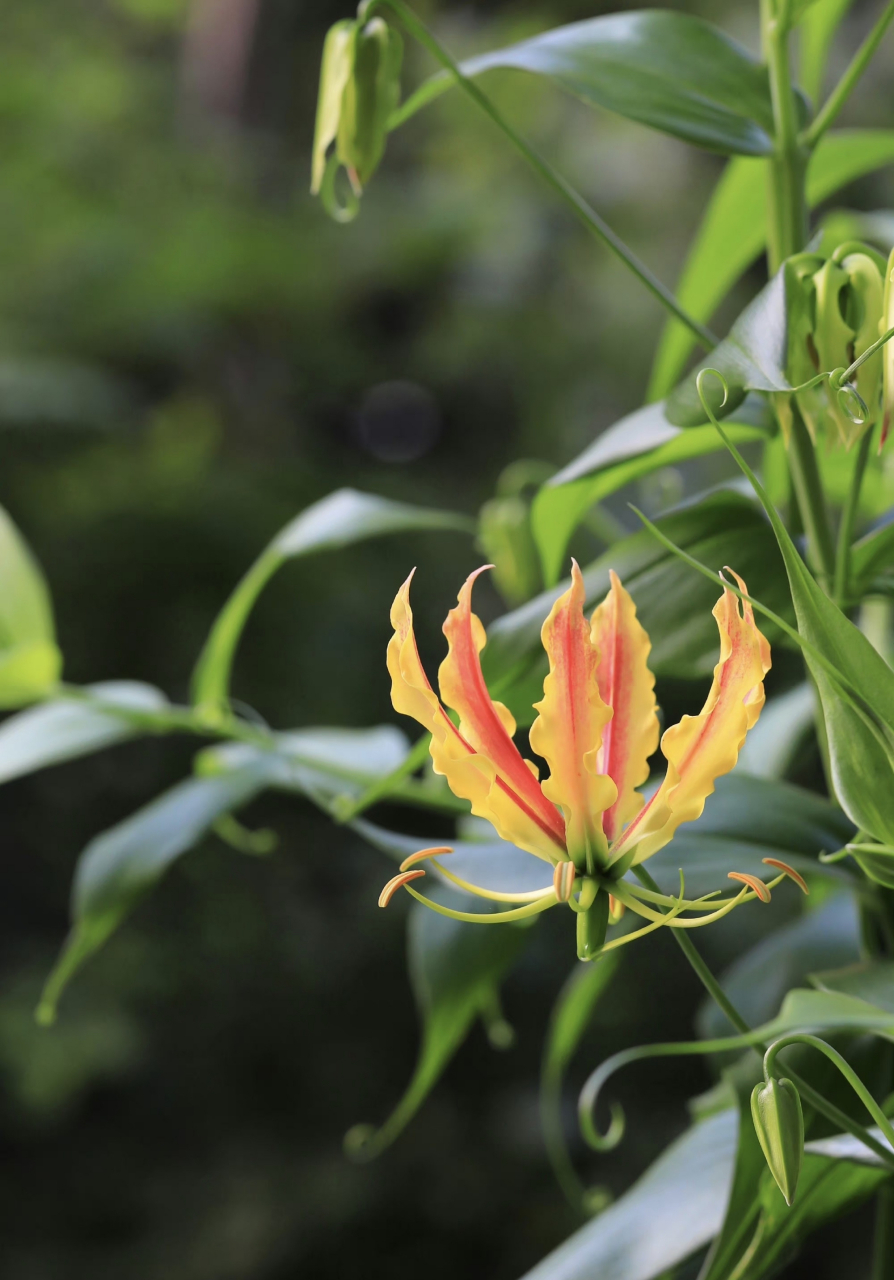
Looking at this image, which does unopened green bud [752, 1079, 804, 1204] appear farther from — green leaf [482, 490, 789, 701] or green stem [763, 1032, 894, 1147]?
green leaf [482, 490, 789, 701]

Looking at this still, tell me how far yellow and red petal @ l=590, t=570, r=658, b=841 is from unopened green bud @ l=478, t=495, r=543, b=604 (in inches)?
14.8

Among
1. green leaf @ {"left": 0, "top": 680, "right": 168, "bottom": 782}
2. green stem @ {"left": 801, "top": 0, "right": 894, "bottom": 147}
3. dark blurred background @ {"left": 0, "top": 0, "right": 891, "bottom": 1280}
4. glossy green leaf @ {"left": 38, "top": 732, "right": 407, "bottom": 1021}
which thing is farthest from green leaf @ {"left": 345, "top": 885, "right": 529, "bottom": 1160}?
dark blurred background @ {"left": 0, "top": 0, "right": 891, "bottom": 1280}

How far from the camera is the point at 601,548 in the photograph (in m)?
1.48

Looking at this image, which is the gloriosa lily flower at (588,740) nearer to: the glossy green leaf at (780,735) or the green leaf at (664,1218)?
the green leaf at (664,1218)

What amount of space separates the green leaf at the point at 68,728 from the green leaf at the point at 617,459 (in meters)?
0.26

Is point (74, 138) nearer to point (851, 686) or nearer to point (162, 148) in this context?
point (162, 148)

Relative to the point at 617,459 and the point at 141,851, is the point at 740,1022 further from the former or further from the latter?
the point at 141,851

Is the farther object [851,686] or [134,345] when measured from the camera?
[134,345]

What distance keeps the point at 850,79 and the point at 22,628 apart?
0.43 meters

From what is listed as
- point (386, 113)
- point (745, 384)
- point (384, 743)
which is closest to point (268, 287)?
point (384, 743)

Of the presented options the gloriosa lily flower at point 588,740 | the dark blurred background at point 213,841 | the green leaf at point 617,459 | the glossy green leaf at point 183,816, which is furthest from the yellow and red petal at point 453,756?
the dark blurred background at point 213,841

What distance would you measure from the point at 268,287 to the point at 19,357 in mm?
392

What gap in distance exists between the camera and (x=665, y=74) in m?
0.39

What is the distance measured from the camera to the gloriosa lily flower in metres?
0.25
